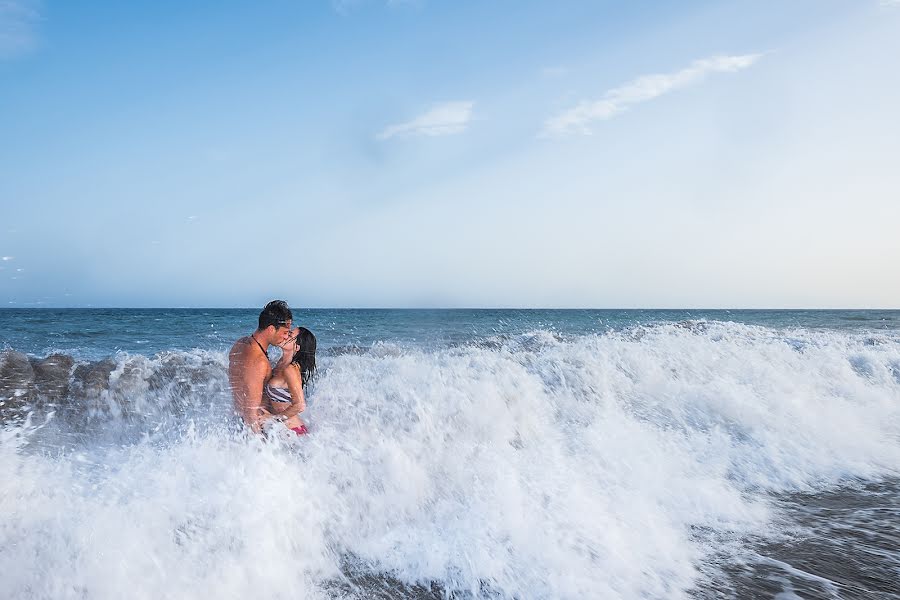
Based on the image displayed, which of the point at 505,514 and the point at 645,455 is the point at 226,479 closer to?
the point at 505,514

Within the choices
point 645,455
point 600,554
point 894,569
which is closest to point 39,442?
point 600,554

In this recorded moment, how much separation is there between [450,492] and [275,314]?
2360mm

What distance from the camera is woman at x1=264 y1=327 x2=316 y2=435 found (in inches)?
193

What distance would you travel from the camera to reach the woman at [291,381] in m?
4.91

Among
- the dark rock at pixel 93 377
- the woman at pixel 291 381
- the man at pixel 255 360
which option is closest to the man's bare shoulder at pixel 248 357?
the man at pixel 255 360

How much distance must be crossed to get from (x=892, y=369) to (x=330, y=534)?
13.5 metres

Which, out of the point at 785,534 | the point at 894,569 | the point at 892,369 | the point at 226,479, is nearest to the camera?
the point at 894,569

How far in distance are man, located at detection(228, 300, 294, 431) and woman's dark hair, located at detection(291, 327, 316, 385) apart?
0.26 meters

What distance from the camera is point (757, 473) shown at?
638 cm

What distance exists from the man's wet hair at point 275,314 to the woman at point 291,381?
6.9 inches

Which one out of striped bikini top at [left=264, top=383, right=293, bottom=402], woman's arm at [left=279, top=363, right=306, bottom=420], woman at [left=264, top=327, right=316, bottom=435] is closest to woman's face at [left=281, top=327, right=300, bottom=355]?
woman at [left=264, top=327, right=316, bottom=435]

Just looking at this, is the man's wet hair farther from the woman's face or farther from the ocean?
the ocean

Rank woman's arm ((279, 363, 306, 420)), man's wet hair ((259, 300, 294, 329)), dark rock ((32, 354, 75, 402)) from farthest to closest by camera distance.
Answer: dark rock ((32, 354, 75, 402))
woman's arm ((279, 363, 306, 420))
man's wet hair ((259, 300, 294, 329))

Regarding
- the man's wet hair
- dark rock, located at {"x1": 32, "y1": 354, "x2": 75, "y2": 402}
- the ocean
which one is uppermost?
the man's wet hair
